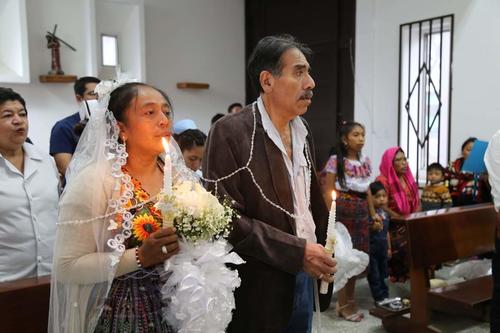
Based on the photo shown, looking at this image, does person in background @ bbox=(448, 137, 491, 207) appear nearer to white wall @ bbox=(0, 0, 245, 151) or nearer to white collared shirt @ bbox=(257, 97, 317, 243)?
white collared shirt @ bbox=(257, 97, 317, 243)

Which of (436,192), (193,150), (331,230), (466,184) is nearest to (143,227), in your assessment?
(331,230)

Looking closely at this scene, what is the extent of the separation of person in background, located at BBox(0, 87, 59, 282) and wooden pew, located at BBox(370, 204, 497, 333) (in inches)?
76.5

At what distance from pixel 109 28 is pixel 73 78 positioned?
94 cm

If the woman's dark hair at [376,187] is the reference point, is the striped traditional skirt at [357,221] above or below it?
below

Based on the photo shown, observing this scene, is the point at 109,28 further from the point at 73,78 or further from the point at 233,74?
the point at 233,74

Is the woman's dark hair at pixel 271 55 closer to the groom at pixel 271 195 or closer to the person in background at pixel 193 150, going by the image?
the groom at pixel 271 195

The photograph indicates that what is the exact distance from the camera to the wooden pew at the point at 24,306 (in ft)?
4.78

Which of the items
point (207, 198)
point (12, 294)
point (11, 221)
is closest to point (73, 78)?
point (11, 221)

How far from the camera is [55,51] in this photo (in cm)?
533

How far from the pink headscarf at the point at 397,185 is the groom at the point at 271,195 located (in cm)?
245

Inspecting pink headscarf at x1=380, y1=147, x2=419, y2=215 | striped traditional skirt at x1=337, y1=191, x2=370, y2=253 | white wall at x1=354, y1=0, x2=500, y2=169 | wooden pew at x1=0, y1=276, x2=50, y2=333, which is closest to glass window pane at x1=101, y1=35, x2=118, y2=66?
white wall at x1=354, y1=0, x2=500, y2=169

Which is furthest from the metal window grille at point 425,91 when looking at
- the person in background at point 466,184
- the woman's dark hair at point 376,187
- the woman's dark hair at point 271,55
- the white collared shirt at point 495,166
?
the woman's dark hair at point 271,55

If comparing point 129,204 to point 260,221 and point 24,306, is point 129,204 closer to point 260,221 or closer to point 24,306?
point 260,221

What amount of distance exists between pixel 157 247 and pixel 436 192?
3.88 m
